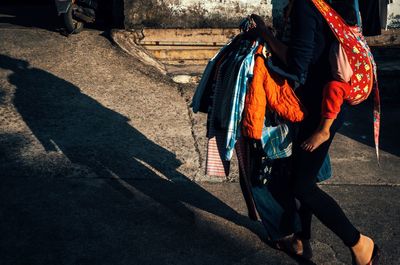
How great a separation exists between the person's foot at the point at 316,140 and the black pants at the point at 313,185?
0.17 ft

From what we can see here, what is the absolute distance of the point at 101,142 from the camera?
534 centimetres

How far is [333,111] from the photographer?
3.19 metres

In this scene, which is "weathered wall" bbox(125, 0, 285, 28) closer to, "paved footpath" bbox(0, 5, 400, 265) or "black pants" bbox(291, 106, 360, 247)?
"paved footpath" bbox(0, 5, 400, 265)

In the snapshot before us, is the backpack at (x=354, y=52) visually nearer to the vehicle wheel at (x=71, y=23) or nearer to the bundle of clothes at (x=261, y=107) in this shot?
the bundle of clothes at (x=261, y=107)

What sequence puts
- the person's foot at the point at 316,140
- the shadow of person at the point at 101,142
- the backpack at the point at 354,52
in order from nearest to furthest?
the backpack at the point at 354,52 < the person's foot at the point at 316,140 < the shadow of person at the point at 101,142

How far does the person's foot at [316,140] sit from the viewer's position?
3.25m

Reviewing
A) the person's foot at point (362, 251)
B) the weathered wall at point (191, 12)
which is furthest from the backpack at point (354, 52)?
the weathered wall at point (191, 12)

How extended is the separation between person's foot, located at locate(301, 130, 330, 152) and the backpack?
229 millimetres

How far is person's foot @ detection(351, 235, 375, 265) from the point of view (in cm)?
344

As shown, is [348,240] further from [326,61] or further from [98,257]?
[98,257]

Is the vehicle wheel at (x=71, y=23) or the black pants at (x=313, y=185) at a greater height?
the vehicle wheel at (x=71, y=23)

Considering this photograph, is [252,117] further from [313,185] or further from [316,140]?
[313,185]

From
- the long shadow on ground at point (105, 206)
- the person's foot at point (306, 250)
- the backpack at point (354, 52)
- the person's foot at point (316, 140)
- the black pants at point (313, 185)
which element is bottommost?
the person's foot at point (306, 250)

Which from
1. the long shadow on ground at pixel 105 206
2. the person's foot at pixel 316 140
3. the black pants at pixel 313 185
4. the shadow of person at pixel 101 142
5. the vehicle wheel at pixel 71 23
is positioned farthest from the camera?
the vehicle wheel at pixel 71 23
